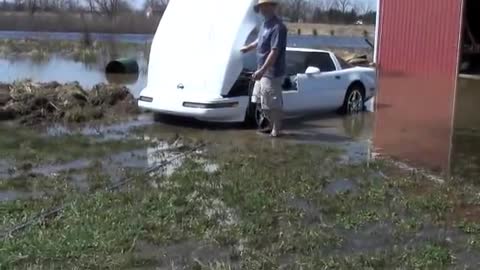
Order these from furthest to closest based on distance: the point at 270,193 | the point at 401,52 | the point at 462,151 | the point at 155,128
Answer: the point at 401,52 < the point at 155,128 < the point at 462,151 < the point at 270,193

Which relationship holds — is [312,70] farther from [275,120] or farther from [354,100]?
[275,120]

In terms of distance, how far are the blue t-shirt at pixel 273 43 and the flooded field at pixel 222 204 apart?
0.97m

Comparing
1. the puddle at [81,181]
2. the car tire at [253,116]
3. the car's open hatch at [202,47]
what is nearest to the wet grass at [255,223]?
the puddle at [81,181]

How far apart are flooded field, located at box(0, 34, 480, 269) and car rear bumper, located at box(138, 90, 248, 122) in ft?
0.94

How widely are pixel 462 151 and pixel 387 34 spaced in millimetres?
14139

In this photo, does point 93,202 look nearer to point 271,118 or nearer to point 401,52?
point 271,118

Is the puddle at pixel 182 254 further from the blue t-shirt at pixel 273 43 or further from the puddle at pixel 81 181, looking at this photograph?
the blue t-shirt at pixel 273 43

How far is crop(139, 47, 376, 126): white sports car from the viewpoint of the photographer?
11.3 metres

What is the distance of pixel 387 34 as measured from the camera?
24.1 meters

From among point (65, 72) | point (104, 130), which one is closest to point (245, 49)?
point (104, 130)

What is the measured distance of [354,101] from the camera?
14031 mm

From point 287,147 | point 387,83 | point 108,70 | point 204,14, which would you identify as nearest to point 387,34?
point 387,83

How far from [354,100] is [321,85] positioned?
1.36m

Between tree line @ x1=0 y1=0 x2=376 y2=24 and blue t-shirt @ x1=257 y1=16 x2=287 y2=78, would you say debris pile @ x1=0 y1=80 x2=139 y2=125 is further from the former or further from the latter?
tree line @ x1=0 y1=0 x2=376 y2=24
